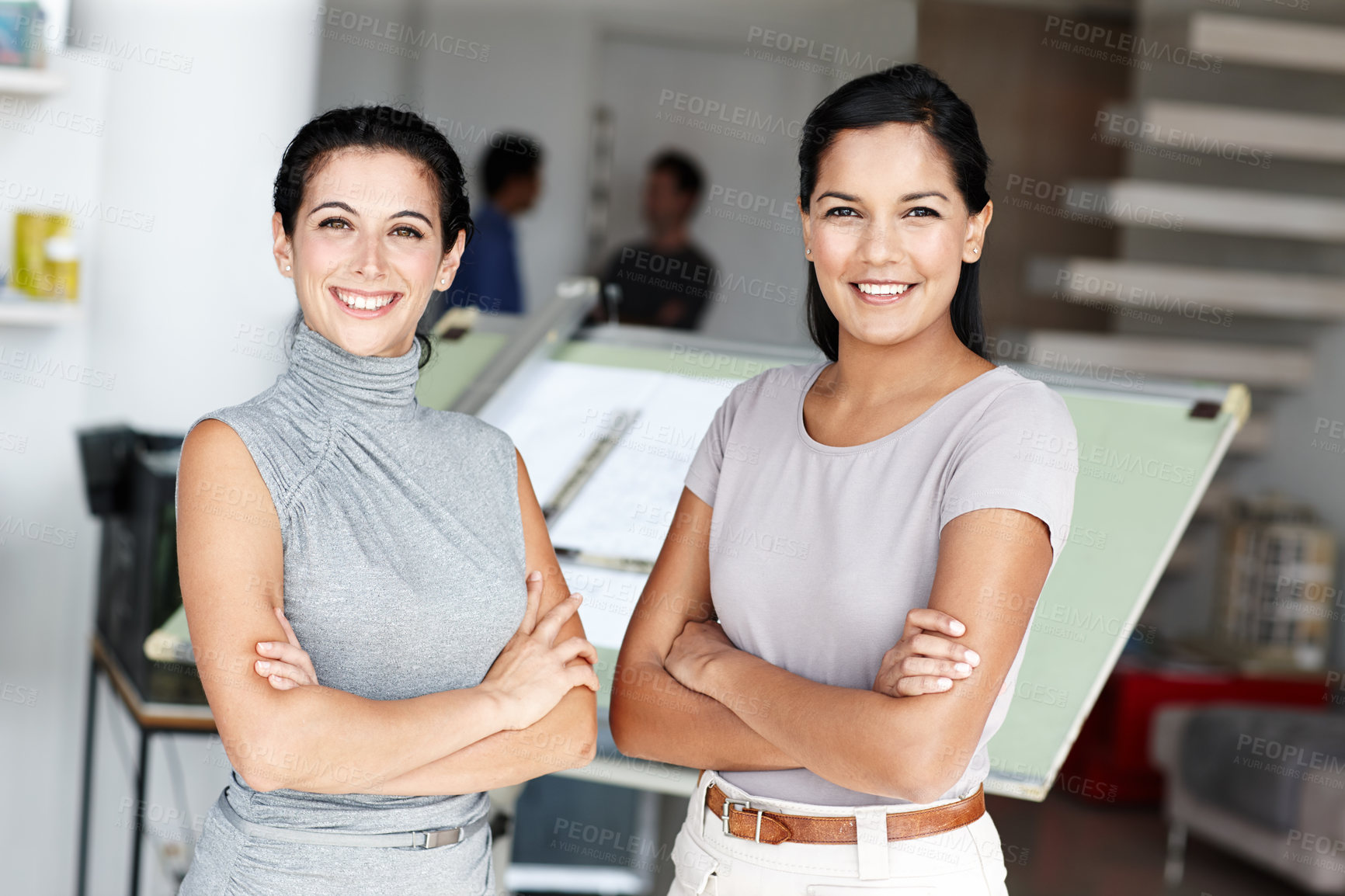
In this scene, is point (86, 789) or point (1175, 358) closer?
point (86, 789)

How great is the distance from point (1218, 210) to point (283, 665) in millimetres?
4080

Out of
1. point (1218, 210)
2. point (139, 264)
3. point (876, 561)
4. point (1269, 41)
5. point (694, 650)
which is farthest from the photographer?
point (1218, 210)

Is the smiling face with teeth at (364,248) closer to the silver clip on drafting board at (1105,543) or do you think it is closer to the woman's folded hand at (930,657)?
the woman's folded hand at (930,657)

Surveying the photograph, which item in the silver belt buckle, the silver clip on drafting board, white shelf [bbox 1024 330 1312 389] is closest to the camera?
the silver belt buckle

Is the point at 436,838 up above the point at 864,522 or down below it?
below

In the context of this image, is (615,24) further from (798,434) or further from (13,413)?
(798,434)

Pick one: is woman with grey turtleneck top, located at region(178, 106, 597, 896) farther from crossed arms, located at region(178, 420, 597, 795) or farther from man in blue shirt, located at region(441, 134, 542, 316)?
man in blue shirt, located at region(441, 134, 542, 316)

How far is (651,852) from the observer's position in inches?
134

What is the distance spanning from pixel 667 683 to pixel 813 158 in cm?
59

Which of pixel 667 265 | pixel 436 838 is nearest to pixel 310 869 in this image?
pixel 436 838

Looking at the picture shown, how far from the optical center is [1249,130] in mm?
4422

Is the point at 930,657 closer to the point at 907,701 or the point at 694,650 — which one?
the point at 907,701

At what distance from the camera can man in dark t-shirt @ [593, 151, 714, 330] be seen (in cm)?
539

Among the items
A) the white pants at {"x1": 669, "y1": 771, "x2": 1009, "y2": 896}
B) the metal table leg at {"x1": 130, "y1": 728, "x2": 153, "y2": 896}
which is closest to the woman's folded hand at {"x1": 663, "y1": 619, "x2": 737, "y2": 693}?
the white pants at {"x1": 669, "y1": 771, "x2": 1009, "y2": 896}
